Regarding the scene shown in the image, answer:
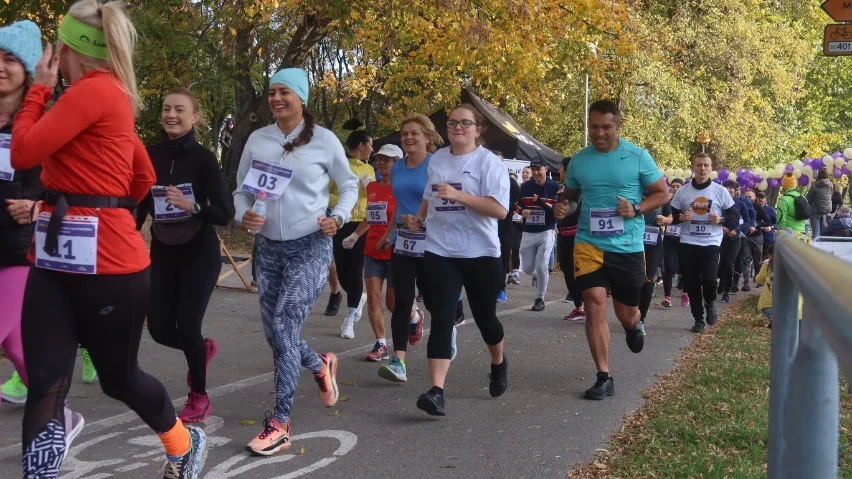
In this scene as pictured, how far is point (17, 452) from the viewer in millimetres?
5023

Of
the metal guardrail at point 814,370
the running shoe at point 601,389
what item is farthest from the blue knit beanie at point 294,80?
the metal guardrail at point 814,370

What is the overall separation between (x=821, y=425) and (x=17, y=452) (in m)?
4.56

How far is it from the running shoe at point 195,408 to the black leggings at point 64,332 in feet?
7.23

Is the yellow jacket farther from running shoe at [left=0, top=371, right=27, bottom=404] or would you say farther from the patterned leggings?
running shoe at [left=0, top=371, right=27, bottom=404]

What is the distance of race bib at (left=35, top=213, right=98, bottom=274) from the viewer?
11.5 ft

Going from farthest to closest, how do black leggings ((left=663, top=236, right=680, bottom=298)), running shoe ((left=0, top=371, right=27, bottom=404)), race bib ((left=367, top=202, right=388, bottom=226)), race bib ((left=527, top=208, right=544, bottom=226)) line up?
black leggings ((left=663, top=236, right=680, bottom=298)) < race bib ((left=527, top=208, right=544, bottom=226)) < race bib ((left=367, top=202, right=388, bottom=226)) < running shoe ((left=0, top=371, right=27, bottom=404))

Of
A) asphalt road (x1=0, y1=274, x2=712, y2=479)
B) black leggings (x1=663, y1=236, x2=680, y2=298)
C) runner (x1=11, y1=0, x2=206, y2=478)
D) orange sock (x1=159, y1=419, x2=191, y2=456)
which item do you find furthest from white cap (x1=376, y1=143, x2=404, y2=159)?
black leggings (x1=663, y1=236, x2=680, y2=298)

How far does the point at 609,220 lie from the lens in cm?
708

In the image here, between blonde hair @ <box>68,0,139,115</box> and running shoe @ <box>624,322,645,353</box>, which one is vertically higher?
blonde hair @ <box>68,0,139,115</box>

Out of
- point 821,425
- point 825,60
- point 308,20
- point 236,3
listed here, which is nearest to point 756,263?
point 308,20

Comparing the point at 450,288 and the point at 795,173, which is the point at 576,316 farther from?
the point at 795,173

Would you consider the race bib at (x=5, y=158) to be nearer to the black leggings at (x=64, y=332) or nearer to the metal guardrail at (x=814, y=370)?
the black leggings at (x=64, y=332)

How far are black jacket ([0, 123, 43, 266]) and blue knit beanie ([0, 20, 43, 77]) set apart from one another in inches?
17.6

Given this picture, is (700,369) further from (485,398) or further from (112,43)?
(112,43)
